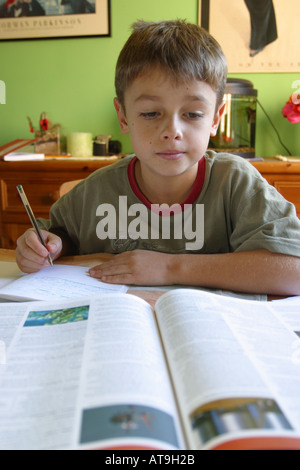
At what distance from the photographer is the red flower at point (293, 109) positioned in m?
1.80

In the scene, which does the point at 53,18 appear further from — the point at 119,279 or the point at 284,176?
the point at 119,279

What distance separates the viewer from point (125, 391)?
0.31 metres

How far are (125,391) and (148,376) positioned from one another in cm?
3

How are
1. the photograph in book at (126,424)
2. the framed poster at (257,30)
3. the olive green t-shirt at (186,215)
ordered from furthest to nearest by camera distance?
the framed poster at (257,30) < the olive green t-shirt at (186,215) < the photograph in book at (126,424)

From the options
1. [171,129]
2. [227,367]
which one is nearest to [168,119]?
[171,129]

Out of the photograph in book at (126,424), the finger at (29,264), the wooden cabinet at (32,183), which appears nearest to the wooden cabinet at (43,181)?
the wooden cabinet at (32,183)

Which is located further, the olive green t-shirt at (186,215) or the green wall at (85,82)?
the green wall at (85,82)

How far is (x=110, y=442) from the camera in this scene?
26 cm

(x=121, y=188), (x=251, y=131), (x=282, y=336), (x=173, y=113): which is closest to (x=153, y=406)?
(x=282, y=336)

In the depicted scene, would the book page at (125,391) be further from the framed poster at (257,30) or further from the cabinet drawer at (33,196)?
the framed poster at (257,30)

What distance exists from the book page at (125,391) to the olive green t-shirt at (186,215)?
13.8 inches

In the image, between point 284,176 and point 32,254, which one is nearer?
point 32,254

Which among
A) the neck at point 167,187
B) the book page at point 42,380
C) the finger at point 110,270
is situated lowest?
the finger at point 110,270

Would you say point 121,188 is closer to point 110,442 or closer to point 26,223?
point 110,442
